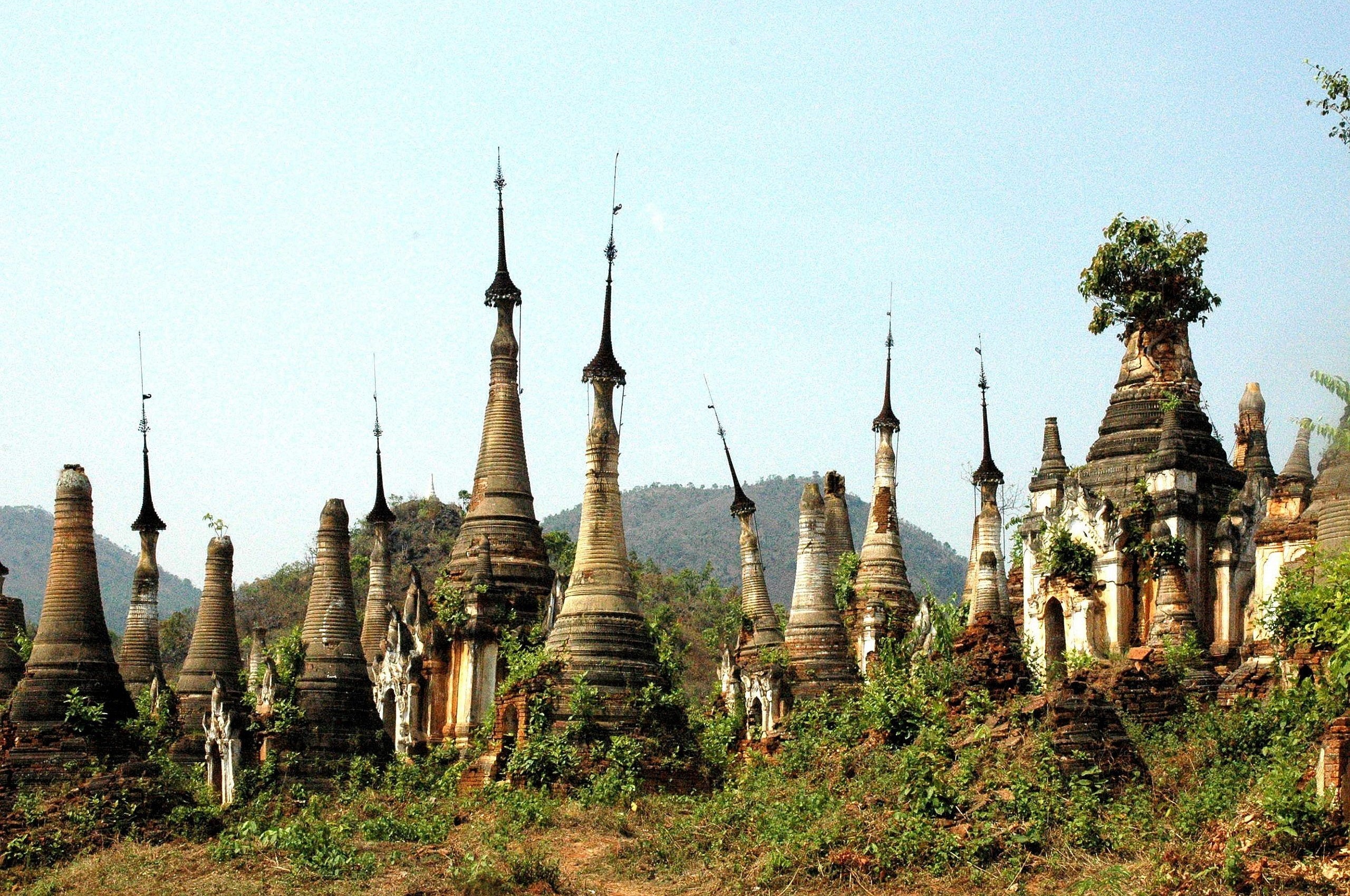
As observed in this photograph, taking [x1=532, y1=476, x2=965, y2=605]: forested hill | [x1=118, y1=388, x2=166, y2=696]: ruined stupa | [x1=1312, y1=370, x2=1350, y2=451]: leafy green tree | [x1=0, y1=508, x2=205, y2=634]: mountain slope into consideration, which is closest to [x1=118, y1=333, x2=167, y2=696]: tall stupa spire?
[x1=118, y1=388, x2=166, y2=696]: ruined stupa

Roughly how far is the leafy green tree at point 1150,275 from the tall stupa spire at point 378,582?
14.1 metres

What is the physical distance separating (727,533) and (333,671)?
127956mm

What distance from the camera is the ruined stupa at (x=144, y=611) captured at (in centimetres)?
3341

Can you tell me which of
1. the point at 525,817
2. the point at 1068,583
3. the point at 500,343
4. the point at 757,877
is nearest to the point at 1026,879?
the point at 757,877

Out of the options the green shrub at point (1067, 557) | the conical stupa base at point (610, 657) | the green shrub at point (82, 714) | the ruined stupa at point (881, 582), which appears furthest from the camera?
the ruined stupa at point (881, 582)

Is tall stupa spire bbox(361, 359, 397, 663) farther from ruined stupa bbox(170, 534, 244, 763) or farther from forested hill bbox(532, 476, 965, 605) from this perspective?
forested hill bbox(532, 476, 965, 605)

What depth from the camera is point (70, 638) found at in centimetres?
2169

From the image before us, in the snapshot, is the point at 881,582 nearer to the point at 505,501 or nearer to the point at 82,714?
the point at 505,501

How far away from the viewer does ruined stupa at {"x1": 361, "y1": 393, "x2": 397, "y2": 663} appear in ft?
102

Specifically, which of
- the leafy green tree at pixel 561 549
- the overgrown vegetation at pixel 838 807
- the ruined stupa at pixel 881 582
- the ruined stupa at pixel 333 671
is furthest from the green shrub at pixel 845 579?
the leafy green tree at pixel 561 549

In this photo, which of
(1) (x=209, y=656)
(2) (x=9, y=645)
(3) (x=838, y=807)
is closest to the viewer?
(3) (x=838, y=807)

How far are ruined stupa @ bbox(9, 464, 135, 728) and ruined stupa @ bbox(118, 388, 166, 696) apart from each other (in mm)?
10675

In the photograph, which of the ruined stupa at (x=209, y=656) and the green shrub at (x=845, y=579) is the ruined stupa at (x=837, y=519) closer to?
the green shrub at (x=845, y=579)

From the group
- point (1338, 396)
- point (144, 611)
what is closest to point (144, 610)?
point (144, 611)
